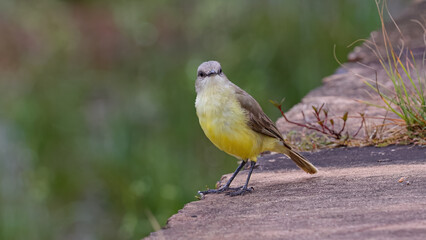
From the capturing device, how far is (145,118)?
5.58 metres

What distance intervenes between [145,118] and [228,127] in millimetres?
2654

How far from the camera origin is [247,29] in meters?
5.82

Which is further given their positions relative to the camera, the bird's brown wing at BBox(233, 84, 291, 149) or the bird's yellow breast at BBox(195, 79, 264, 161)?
the bird's brown wing at BBox(233, 84, 291, 149)

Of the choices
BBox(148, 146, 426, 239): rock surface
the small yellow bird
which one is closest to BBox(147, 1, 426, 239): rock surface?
BBox(148, 146, 426, 239): rock surface

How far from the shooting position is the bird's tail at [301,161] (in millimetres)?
3119

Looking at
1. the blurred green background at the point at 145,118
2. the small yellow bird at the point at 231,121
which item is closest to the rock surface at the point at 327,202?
the small yellow bird at the point at 231,121

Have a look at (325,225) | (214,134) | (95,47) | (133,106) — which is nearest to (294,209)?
(325,225)

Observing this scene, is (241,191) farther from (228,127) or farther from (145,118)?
(145,118)

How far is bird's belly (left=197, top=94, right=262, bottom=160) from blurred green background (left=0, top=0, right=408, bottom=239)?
1.92 m

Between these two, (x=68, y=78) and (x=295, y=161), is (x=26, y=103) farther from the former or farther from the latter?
(x=295, y=161)

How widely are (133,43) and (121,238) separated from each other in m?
1.95

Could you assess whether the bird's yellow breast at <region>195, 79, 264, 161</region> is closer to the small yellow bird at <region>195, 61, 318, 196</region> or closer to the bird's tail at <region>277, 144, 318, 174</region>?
the small yellow bird at <region>195, 61, 318, 196</region>

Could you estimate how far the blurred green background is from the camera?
5.25 metres

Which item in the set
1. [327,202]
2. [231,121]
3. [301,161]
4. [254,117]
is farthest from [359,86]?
[327,202]
